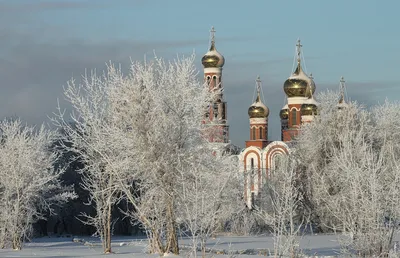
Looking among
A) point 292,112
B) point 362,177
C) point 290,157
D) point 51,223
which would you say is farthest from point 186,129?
point 292,112

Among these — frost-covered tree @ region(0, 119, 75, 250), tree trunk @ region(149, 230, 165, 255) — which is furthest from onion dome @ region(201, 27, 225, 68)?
tree trunk @ region(149, 230, 165, 255)

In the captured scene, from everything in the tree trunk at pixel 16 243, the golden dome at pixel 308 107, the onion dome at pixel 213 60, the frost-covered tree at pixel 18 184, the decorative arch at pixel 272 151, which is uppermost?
the onion dome at pixel 213 60

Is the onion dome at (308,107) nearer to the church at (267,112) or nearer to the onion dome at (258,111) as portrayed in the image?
the church at (267,112)

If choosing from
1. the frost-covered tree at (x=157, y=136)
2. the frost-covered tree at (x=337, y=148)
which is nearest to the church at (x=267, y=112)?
the frost-covered tree at (x=337, y=148)

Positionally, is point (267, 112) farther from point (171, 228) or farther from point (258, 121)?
point (171, 228)

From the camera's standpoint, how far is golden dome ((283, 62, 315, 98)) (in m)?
70.8

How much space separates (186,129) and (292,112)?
46003mm

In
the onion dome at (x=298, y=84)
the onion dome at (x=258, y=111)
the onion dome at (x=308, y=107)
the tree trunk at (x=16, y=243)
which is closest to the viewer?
the tree trunk at (x=16, y=243)

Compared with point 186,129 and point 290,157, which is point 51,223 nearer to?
point 290,157

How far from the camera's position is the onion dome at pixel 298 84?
70.8 meters

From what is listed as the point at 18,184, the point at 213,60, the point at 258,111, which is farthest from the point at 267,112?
the point at 18,184

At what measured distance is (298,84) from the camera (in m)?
70.8

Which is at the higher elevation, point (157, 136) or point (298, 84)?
point (298, 84)

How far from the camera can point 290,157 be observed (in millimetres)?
46688
